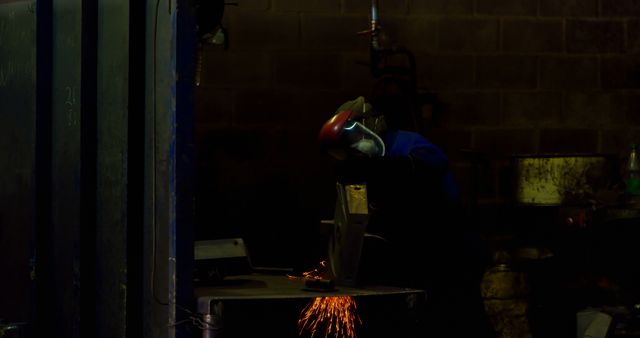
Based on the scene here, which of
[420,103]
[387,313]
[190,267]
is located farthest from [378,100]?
[190,267]

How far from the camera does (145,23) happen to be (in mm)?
3773

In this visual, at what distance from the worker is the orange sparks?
0.94 ft

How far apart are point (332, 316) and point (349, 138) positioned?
98 cm

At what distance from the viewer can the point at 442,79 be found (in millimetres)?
6973

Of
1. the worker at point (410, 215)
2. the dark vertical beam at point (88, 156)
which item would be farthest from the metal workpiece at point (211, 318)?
the worker at point (410, 215)

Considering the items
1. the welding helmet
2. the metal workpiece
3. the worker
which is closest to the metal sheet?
the worker

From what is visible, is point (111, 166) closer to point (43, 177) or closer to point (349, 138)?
point (43, 177)

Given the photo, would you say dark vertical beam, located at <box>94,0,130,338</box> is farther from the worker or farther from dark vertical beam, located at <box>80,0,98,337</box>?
the worker

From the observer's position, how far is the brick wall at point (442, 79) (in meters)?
6.73

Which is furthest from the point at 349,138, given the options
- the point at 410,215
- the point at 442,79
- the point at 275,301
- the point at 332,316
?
the point at 442,79

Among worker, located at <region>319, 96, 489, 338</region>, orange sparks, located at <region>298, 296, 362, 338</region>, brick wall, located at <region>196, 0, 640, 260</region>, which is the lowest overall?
orange sparks, located at <region>298, 296, 362, 338</region>

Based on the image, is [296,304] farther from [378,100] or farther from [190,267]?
[378,100]

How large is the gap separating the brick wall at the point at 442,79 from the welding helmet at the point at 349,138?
2.09 meters

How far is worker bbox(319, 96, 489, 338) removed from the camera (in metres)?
4.54
